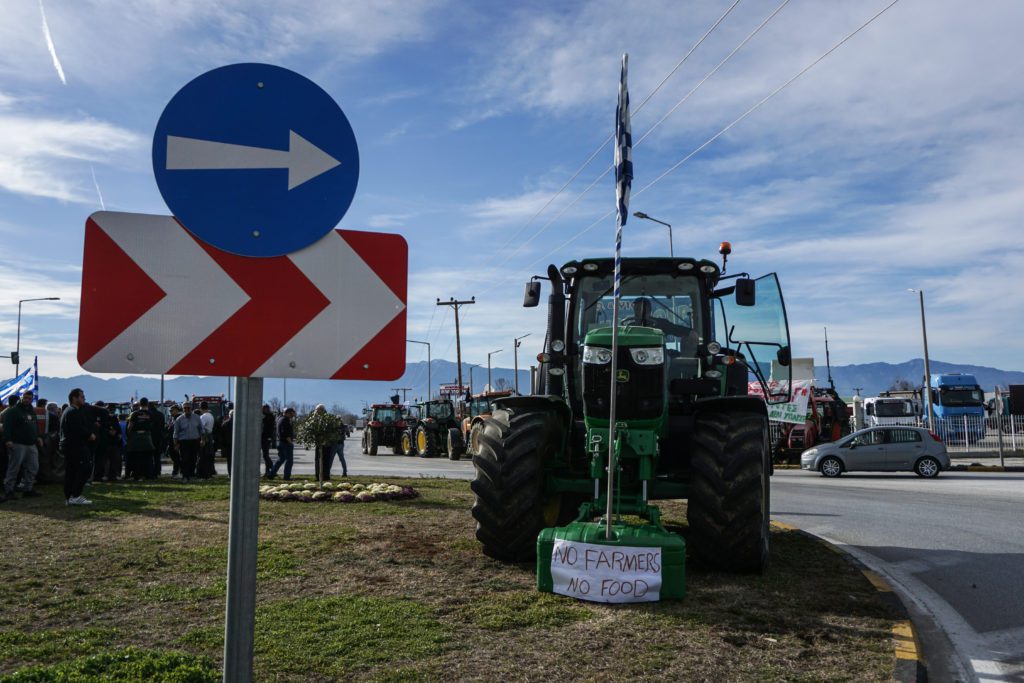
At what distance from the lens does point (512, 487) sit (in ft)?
23.1

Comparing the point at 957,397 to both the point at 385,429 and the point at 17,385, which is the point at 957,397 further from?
the point at 17,385

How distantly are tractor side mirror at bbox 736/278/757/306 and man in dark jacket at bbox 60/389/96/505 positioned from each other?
9.50m

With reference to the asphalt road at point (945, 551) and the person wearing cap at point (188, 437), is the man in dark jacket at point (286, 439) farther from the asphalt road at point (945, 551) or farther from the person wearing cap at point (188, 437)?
the asphalt road at point (945, 551)

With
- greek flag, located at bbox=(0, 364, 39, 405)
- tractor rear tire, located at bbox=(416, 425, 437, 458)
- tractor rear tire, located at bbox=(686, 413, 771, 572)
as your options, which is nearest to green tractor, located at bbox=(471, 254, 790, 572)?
tractor rear tire, located at bbox=(686, 413, 771, 572)

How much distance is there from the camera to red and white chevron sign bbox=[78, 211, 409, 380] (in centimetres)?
261

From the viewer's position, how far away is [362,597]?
598 centimetres

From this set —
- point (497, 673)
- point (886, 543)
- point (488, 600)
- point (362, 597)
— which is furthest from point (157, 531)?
point (886, 543)

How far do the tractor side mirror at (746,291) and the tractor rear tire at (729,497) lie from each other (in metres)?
→ 1.66

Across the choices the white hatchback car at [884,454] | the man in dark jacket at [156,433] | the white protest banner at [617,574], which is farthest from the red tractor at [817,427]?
the white protest banner at [617,574]

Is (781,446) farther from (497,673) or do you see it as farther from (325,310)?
(325,310)

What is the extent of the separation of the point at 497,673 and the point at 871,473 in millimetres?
23165

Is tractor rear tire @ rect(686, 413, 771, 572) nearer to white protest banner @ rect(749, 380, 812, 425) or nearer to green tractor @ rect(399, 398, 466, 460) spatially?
white protest banner @ rect(749, 380, 812, 425)

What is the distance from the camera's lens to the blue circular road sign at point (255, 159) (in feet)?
8.79

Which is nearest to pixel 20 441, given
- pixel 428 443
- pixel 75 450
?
pixel 75 450
